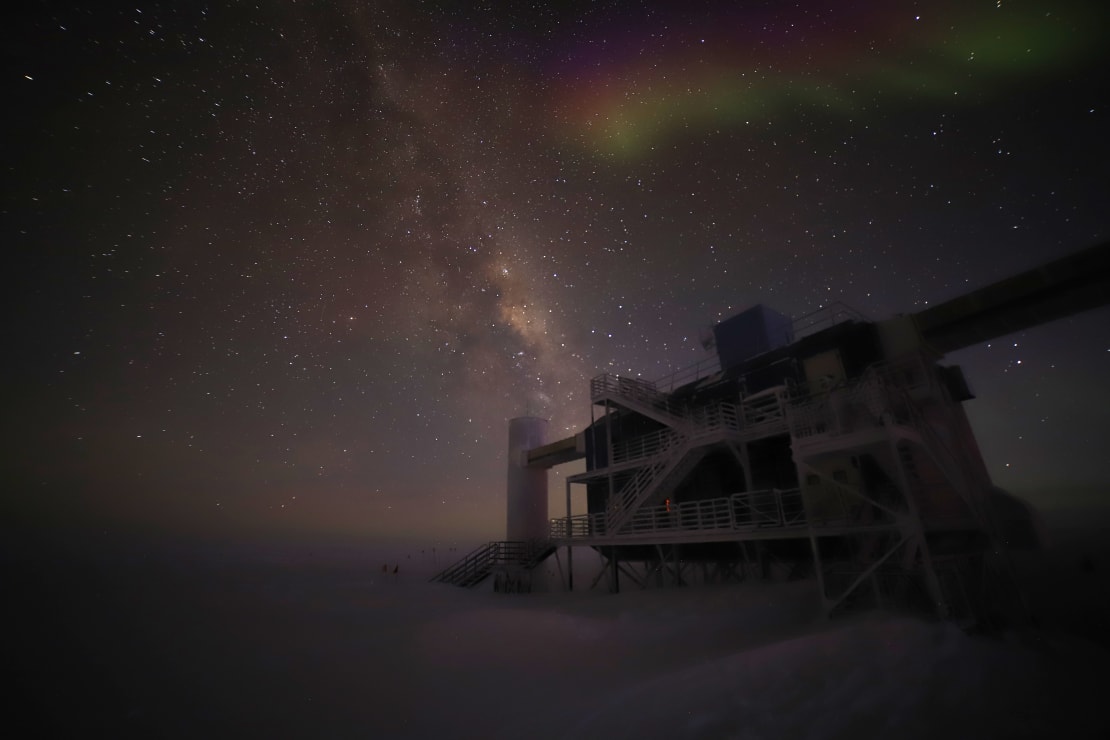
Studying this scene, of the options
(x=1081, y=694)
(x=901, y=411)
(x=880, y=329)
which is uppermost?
(x=880, y=329)

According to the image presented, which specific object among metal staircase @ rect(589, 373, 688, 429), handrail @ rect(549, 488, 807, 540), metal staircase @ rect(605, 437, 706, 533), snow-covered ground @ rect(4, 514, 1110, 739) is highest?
metal staircase @ rect(589, 373, 688, 429)

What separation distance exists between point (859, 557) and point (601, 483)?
15315 mm

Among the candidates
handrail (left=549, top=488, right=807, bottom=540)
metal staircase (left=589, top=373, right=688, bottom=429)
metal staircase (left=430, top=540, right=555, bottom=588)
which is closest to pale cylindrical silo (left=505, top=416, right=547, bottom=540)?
metal staircase (left=430, top=540, right=555, bottom=588)

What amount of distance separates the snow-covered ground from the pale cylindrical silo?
1316 cm

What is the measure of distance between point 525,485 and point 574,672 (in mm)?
22253

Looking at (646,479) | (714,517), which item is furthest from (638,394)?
(714,517)

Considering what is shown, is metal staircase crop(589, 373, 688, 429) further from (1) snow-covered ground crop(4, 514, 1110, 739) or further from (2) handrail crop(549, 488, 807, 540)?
(1) snow-covered ground crop(4, 514, 1110, 739)

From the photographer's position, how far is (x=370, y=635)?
44.1 feet

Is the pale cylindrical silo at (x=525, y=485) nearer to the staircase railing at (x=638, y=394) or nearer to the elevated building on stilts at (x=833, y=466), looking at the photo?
the elevated building on stilts at (x=833, y=466)

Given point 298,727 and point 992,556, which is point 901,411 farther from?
point 298,727

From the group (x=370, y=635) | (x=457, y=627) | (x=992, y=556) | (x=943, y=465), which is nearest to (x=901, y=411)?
(x=943, y=465)

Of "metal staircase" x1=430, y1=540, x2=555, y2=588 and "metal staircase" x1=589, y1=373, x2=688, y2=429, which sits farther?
"metal staircase" x1=430, y1=540, x2=555, y2=588

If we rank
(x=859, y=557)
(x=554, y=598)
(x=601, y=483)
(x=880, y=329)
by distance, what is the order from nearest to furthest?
(x=859, y=557)
(x=880, y=329)
(x=554, y=598)
(x=601, y=483)

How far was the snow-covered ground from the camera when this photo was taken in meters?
5.67
